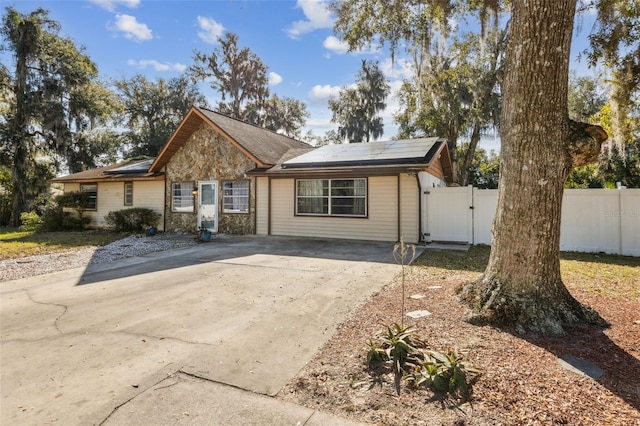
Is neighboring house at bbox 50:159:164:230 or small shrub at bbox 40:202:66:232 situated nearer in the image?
neighboring house at bbox 50:159:164:230

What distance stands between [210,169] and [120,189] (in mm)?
5599

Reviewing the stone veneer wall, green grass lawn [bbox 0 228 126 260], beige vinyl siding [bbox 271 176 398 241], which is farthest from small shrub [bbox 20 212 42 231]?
beige vinyl siding [bbox 271 176 398 241]

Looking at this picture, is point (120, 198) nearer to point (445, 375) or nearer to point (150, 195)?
point (150, 195)

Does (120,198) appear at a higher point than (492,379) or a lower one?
higher

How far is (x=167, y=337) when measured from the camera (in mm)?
3652

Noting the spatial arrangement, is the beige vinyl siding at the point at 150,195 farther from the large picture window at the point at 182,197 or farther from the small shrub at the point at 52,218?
the small shrub at the point at 52,218

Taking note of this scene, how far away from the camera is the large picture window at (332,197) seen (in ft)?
36.5

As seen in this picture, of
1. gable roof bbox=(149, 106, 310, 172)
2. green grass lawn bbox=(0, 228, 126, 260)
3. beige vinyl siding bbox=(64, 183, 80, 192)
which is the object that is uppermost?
gable roof bbox=(149, 106, 310, 172)

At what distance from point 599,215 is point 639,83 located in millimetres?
3620

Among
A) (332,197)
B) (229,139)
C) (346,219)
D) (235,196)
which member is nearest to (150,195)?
(235,196)

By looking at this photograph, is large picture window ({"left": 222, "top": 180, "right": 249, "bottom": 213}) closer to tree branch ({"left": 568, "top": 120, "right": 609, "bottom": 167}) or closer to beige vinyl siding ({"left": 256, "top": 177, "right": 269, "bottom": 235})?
beige vinyl siding ({"left": 256, "top": 177, "right": 269, "bottom": 235})

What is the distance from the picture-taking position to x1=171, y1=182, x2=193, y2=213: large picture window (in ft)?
45.9

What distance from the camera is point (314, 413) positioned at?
231 centimetres

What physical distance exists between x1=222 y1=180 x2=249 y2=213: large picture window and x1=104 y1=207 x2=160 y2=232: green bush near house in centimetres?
362
